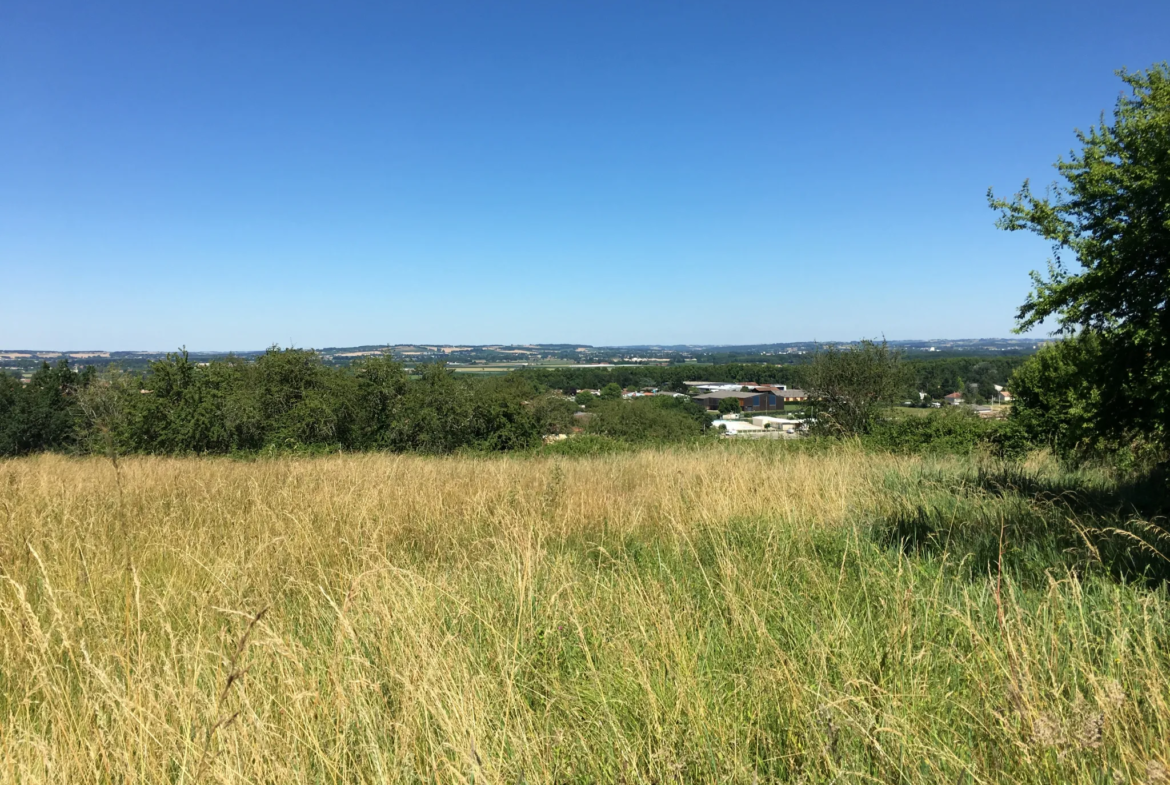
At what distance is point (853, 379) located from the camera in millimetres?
22109

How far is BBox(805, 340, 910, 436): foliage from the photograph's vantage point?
21703 mm

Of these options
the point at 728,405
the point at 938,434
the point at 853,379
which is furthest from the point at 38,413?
the point at 728,405

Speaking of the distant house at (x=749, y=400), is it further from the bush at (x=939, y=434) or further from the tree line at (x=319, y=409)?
the bush at (x=939, y=434)

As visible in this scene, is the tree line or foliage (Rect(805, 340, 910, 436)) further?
foliage (Rect(805, 340, 910, 436))

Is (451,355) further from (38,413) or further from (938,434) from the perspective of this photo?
(938,434)

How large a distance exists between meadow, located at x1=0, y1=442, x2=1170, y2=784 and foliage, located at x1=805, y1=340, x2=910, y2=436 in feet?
58.7

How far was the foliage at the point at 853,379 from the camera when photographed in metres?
21.7

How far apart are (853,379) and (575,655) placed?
22138 mm

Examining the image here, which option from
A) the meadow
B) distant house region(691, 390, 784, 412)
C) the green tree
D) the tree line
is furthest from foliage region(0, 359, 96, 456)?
distant house region(691, 390, 784, 412)

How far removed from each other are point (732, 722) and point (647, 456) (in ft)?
28.8

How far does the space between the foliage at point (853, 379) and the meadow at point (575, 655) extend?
17.9 meters

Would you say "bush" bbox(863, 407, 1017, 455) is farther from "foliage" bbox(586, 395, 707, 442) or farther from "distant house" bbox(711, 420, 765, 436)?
"foliage" bbox(586, 395, 707, 442)

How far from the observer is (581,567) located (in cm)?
393

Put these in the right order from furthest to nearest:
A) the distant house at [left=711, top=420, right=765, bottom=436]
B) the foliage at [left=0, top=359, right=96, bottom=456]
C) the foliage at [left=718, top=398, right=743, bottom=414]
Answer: the foliage at [left=718, top=398, right=743, bottom=414] → the foliage at [left=0, top=359, right=96, bottom=456] → the distant house at [left=711, top=420, right=765, bottom=436]
